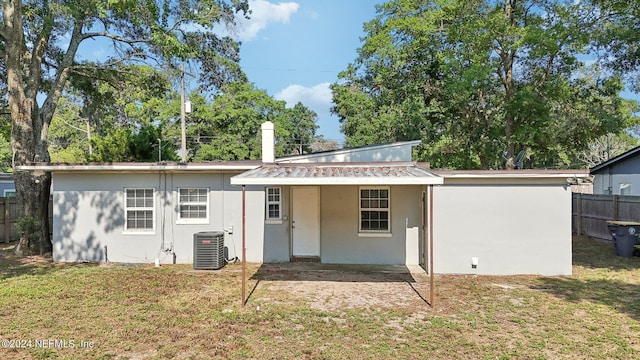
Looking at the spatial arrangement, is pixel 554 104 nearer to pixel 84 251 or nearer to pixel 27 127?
pixel 84 251

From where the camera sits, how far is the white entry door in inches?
397

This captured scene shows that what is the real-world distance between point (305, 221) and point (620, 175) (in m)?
16.0

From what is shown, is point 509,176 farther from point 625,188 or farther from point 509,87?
point 625,188

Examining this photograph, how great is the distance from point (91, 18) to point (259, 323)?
11846mm

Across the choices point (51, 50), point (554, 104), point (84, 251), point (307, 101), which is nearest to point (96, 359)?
point (84, 251)

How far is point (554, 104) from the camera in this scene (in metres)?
17.0

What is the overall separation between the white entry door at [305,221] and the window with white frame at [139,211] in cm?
386

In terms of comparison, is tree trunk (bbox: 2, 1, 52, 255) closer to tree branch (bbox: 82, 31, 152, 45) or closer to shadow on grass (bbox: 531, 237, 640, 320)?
tree branch (bbox: 82, 31, 152, 45)

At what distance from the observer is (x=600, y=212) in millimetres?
13938

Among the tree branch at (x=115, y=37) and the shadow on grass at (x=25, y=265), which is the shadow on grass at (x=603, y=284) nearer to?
the shadow on grass at (x=25, y=265)

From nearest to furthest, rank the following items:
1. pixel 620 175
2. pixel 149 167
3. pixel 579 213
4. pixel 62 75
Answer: pixel 149 167
pixel 62 75
pixel 579 213
pixel 620 175

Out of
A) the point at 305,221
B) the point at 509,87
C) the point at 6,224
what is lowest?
the point at 6,224

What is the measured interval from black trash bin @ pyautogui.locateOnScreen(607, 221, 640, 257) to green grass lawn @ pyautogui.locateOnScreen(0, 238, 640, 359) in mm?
2754

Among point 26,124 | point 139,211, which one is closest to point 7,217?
point 26,124
